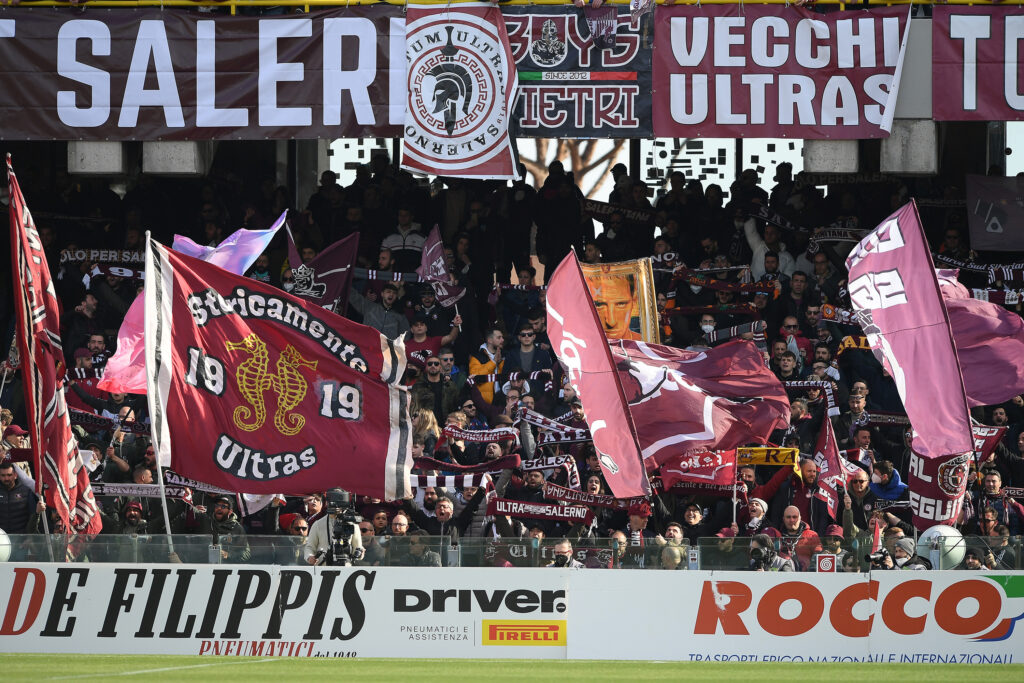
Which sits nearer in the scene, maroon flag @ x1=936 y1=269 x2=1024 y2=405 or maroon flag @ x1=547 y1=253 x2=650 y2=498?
maroon flag @ x1=547 y1=253 x2=650 y2=498

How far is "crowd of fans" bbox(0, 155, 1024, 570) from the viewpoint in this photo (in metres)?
17.6

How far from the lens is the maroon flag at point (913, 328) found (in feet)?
55.4

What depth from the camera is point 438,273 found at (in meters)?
23.2

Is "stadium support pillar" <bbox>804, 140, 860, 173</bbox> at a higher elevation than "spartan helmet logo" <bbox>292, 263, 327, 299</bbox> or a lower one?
higher

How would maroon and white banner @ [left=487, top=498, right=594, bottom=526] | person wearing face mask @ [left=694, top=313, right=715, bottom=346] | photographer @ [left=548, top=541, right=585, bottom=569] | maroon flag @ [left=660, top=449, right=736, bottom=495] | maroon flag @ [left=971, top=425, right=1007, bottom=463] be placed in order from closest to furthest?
photographer @ [left=548, top=541, right=585, bottom=569]
maroon and white banner @ [left=487, top=498, right=594, bottom=526]
maroon flag @ [left=660, top=449, right=736, bottom=495]
maroon flag @ [left=971, top=425, right=1007, bottom=463]
person wearing face mask @ [left=694, top=313, right=715, bottom=346]

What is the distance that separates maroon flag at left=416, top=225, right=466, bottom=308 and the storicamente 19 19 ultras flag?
6546mm

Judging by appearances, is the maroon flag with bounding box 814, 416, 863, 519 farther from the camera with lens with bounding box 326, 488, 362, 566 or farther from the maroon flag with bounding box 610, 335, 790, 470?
the camera with lens with bounding box 326, 488, 362, 566

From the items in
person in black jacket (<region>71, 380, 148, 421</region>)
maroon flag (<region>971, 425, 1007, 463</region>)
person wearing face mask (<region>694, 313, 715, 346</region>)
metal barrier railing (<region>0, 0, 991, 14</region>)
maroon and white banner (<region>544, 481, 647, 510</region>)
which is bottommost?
maroon and white banner (<region>544, 481, 647, 510</region>)

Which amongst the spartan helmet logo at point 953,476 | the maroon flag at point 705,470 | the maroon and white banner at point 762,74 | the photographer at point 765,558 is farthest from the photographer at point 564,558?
the maroon and white banner at point 762,74

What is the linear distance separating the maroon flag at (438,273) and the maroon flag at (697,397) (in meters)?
4.39

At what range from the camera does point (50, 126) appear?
23109mm

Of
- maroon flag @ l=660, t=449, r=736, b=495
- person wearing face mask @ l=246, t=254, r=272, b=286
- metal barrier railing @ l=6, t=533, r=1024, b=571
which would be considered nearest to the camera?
metal barrier railing @ l=6, t=533, r=1024, b=571

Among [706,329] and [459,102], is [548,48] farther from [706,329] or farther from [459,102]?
[706,329]

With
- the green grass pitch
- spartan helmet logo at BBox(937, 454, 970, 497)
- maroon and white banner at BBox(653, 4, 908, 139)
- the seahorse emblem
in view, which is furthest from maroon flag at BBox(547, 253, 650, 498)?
maroon and white banner at BBox(653, 4, 908, 139)
